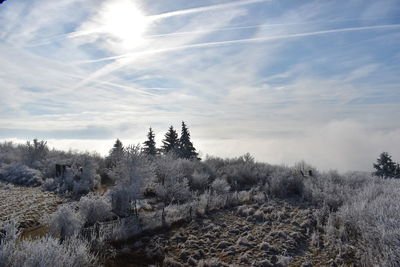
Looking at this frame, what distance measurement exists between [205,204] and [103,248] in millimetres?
5139

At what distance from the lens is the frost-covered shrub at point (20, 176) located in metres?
18.9

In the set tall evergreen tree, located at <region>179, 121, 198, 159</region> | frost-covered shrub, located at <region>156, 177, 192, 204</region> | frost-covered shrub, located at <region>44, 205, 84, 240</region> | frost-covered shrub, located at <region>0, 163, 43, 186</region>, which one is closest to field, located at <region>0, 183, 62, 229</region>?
frost-covered shrub, located at <region>0, 163, 43, 186</region>

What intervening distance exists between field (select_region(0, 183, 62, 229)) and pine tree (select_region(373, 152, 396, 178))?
2783cm

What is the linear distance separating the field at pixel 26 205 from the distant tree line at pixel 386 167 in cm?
2783

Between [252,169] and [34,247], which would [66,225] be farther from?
[252,169]

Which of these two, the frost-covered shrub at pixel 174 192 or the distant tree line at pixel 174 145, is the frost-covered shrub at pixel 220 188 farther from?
the distant tree line at pixel 174 145

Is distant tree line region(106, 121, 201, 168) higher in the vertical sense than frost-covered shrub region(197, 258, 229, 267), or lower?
higher

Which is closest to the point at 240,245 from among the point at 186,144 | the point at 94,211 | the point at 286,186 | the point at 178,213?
the point at 178,213

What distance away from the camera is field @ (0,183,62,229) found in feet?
33.0

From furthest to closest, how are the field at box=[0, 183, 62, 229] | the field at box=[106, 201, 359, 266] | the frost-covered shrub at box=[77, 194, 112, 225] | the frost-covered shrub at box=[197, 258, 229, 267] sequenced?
the field at box=[0, 183, 62, 229] → the frost-covered shrub at box=[77, 194, 112, 225] → the field at box=[106, 201, 359, 266] → the frost-covered shrub at box=[197, 258, 229, 267]

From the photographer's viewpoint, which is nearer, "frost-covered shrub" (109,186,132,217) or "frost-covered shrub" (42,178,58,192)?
"frost-covered shrub" (109,186,132,217)

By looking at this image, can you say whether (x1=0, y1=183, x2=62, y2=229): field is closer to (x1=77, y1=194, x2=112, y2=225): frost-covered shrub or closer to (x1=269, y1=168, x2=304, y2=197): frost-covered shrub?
(x1=77, y1=194, x2=112, y2=225): frost-covered shrub

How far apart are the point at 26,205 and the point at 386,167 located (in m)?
29.9

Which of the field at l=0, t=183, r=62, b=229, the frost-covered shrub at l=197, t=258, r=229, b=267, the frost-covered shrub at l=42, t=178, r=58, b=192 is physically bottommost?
the frost-covered shrub at l=197, t=258, r=229, b=267
